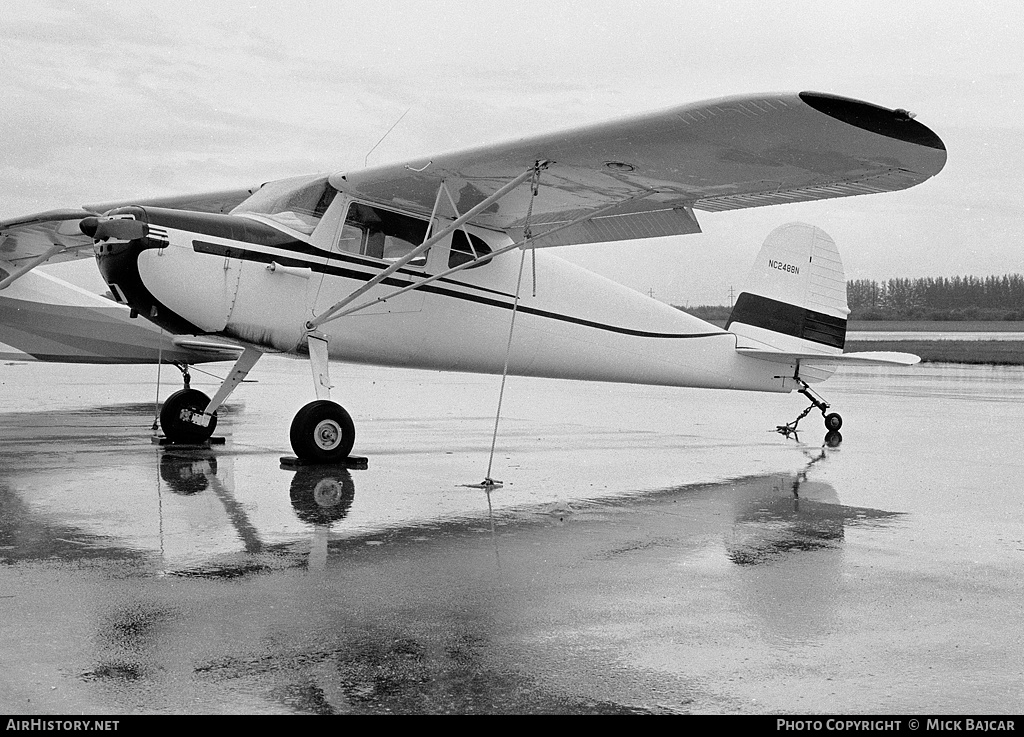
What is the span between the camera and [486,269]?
10125mm

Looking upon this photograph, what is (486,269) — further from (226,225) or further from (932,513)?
(932,513)

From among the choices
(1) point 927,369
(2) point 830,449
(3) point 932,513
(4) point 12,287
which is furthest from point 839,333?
(1) point 927,369

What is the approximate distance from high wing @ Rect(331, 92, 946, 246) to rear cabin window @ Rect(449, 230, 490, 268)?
0.77ft

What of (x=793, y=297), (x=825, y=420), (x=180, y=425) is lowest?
(x=180, y=425)

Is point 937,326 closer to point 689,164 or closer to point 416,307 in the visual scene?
point 416,307

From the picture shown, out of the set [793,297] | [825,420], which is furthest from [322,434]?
[793,297]

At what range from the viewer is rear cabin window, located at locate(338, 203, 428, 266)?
941 cm

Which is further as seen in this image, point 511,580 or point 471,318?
point 471,318

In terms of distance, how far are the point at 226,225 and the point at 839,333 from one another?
784cm

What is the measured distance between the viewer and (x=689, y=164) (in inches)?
318

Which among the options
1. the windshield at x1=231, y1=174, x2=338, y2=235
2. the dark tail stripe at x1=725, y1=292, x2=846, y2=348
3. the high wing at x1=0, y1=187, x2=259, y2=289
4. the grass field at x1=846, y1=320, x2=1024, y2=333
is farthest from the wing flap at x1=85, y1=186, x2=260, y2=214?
the grass field at x1=846, y1=320, x2=1024, y2=333

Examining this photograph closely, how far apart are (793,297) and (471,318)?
186 inches

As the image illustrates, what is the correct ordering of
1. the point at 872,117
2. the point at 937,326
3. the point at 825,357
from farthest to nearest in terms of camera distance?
the point at 937,326, the point at 825,357, the point at 872,117

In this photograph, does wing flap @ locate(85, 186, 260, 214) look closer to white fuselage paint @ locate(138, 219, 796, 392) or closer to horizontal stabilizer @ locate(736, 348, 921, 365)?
white fuselage paint @ locate(138, 219, 796, 392)
